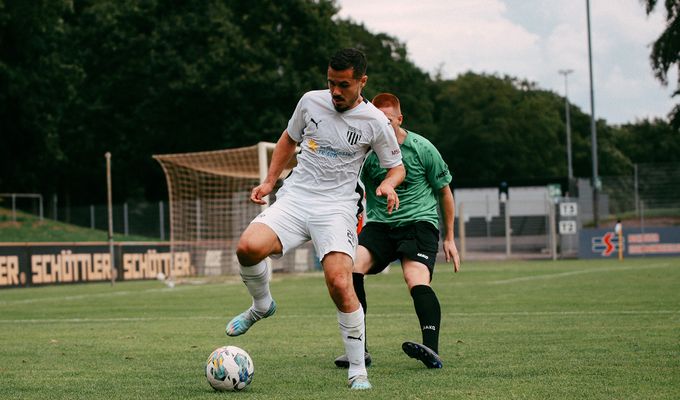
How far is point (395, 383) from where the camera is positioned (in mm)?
6457

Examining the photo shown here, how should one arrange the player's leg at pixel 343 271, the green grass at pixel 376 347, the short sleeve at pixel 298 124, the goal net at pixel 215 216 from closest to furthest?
Result: the green grass at pixel 376 347 < the player's leg at pixel 343 271 < the short sleeve at pixel 298 124 < the goal net at pixel 215 216

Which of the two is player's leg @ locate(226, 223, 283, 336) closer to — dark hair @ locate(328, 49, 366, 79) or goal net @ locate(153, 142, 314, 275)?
dark hair @ locate(328, 49, 366, 79)

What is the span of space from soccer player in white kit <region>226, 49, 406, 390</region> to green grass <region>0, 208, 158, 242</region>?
2884 cm

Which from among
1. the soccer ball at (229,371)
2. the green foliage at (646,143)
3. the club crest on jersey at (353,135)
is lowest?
the soccer ball at (229,371)

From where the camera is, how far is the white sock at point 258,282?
7051 mm

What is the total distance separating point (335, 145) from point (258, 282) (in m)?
1.14

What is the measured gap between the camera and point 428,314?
7676mm

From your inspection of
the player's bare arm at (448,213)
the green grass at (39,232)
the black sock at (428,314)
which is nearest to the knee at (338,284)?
the black sock at (428,314)

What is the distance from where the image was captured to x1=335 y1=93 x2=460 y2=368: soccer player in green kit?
26.2 ft

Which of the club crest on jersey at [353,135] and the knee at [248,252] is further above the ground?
the club crest on jersey at [353,135]

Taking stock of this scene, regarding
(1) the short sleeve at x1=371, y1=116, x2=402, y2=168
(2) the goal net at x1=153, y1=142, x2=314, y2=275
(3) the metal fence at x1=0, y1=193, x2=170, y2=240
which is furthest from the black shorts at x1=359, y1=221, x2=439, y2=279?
(3) the metal fence at x1=0, y1=193, x2=170, y2=240

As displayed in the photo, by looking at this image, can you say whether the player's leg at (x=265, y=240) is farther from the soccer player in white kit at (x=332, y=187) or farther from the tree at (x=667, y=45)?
the tree at (x=667, y=45)

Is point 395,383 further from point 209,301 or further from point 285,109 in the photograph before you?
point 285,109

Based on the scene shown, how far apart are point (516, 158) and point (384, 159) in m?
71.4
